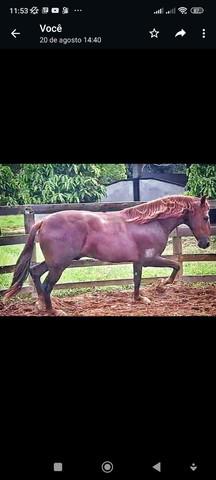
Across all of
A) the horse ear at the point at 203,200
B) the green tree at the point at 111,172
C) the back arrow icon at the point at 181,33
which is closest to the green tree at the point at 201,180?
the horse ear at the point at 203,200

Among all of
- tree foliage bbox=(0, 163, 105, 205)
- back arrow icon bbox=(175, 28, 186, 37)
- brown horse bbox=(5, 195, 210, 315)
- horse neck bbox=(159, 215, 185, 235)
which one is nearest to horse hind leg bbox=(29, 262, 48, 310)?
brown horse bbox=(5, 195, 210, 315)

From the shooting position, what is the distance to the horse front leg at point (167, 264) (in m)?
1.14

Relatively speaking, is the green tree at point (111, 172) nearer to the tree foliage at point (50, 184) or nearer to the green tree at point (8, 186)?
the tree foliage at point (50, 184)

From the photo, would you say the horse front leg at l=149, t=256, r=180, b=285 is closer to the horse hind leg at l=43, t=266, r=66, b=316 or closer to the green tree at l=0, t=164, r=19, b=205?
the horse hind leg at l=43, t=266, r=66, b=316

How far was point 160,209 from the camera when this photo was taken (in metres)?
1.15

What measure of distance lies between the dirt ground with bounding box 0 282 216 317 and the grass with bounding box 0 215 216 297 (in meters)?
0.02

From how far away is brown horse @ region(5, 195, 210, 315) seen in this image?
114 cm
